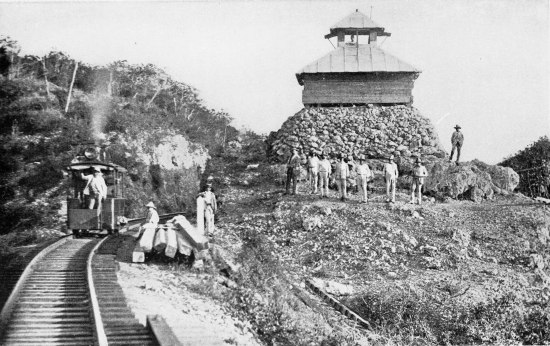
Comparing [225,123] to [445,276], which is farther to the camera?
[225,123]

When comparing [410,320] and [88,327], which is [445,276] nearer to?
[410,320]

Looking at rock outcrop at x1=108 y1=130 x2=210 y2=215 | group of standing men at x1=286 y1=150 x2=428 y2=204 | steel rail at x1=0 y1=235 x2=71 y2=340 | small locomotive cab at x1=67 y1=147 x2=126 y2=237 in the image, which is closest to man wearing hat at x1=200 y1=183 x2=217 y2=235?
small locomotive cab at x1=67 y1=147 x2=126 y2=237

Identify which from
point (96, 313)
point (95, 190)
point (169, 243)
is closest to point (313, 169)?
point (95, 190)

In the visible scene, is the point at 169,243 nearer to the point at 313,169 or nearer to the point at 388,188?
the point at 313,169

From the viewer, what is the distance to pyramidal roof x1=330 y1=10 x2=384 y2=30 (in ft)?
94.3

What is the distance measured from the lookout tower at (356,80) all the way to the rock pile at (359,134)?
1.79 feet

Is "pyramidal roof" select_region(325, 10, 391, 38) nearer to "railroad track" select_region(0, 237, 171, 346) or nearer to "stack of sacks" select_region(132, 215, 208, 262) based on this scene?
"stack of sacks" select_region(132, 215, 208, 262)

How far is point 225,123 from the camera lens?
166 ft

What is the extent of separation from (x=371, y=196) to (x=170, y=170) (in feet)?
56.5

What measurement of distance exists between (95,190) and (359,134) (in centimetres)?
1401

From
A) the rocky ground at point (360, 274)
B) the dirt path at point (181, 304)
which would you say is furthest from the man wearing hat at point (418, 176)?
the dirt path at point (181, 304)

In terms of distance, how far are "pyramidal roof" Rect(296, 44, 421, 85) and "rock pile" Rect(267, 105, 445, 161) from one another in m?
1.76

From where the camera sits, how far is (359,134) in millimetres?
27250

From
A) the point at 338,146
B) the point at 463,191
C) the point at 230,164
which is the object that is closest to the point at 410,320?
the point at 463,191
